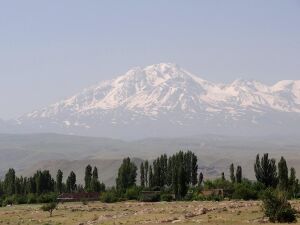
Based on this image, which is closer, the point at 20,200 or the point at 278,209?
the point at 278,209

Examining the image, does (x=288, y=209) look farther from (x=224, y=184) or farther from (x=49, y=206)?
(x=224, y=184)

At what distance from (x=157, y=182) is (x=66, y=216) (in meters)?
63.4

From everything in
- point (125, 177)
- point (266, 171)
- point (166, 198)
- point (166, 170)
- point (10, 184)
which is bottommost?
point (166, 198)

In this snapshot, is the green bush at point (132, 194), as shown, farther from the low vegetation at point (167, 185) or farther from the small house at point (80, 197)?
the small house at point (80, 197)

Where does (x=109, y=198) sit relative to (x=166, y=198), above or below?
above

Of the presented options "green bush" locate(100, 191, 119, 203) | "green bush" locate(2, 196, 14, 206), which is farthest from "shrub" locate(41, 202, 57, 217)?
"green bush" locate(2, 196, 14, 206)

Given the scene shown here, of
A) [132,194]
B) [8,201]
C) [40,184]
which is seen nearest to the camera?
[132,194]

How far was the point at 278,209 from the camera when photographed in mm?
63188

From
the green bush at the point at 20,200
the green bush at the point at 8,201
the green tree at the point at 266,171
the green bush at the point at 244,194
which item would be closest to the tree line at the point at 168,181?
the green tree at the point at 266,171

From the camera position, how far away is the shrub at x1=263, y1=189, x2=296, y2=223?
206ft

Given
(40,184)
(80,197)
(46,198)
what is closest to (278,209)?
(46,198)

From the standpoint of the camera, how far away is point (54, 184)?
151500 mm

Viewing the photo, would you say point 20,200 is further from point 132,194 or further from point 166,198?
point 166,198

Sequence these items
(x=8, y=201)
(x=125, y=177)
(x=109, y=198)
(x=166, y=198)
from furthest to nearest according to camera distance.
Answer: (x=125, y=177) < (x=8, y=201) < (x=109, y=198) < (x=166, y=198)
